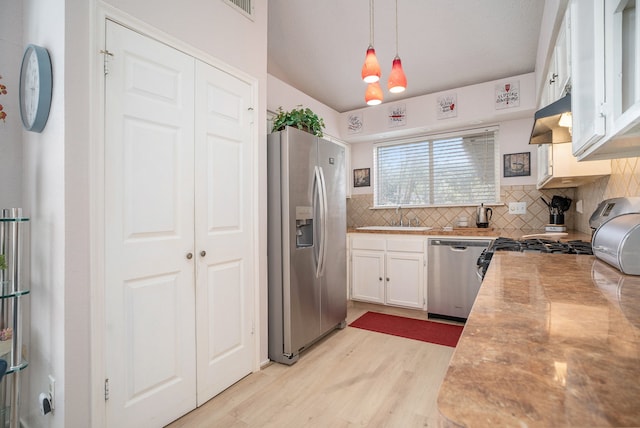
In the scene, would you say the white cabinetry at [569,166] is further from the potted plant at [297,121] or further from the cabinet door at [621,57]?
the potted plant at [297,121]

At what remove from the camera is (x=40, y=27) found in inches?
58.2

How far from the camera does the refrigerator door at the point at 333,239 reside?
2738 millimetres

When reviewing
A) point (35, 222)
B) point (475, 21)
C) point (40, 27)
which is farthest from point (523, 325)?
point (475, 21)

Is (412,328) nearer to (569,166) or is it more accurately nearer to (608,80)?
(569,166)

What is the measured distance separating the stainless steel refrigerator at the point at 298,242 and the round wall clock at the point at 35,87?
4.38 feet

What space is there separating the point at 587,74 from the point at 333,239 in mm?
2120

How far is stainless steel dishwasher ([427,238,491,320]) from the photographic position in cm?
307

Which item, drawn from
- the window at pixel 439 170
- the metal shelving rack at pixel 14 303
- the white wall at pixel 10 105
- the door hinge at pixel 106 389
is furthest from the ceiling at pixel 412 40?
the door hinge at pixel 106 389

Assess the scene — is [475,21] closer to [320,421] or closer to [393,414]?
[393,414]

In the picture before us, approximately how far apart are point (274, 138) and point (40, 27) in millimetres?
1387

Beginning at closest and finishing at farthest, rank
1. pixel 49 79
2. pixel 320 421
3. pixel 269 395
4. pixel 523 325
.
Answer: pixel 523 325
pixel 49 79
pixel 320 421
pixel 269 395

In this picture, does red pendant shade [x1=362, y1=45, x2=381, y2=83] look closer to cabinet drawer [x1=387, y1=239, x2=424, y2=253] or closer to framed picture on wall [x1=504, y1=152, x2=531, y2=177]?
cabinet drawer [x1=387, y1=239, x2=424, y2=253]

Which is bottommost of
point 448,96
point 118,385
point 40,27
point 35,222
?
point 118,385

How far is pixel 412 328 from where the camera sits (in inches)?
120
